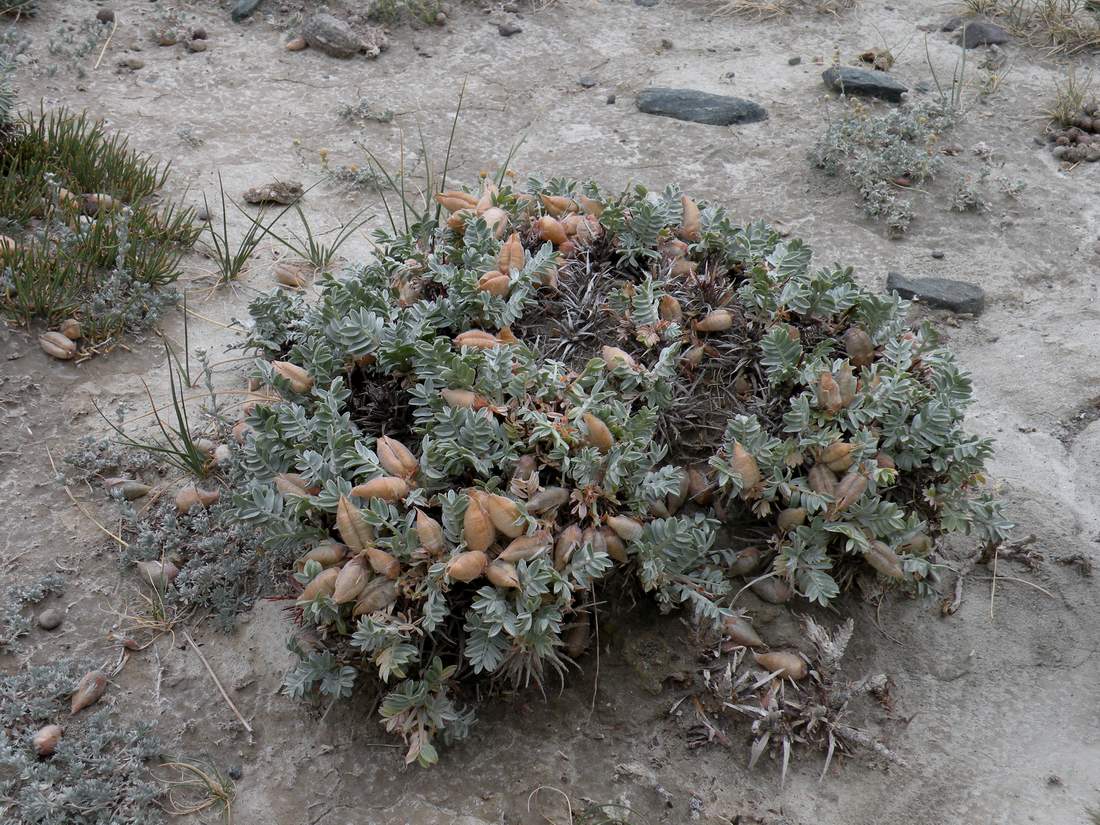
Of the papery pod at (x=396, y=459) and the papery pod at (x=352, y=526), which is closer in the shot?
the papery pod at (x=352, y=526)

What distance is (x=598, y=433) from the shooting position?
94.4 inches

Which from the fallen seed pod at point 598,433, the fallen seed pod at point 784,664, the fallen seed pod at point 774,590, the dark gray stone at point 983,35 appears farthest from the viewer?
the dark gray stone at point 983,35

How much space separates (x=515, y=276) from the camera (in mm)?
2797

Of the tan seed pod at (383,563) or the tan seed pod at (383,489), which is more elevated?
the tan seed pod at (383,489)

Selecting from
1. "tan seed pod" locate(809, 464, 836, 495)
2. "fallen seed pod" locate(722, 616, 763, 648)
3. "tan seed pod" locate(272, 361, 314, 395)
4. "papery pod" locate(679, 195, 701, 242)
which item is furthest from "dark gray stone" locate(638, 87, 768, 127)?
"fallen seed pod" locate(722, 616, 763, 648)

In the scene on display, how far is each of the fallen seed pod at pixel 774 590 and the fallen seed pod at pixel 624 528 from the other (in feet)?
1.44

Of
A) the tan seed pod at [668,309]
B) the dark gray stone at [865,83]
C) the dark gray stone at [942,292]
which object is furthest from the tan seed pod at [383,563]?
the dark gray stone at [865,83]

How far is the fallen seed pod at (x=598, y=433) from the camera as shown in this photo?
7.86 feet

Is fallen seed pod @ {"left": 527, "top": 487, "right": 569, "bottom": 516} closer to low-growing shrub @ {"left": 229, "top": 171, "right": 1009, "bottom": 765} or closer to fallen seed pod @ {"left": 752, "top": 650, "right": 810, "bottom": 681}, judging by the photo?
low-growing shrub @ {"left": 229, "top": 171, "right": 1009, "bottom": 765}

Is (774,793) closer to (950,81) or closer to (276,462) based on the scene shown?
(276,462)

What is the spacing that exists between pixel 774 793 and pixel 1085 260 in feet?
10.8

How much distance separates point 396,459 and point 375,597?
36cm

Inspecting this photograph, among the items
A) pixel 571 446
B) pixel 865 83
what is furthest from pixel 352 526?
pixel 865 83

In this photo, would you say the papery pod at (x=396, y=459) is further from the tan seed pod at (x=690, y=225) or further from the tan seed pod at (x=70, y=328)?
the tan seed pod at (x=70, y=328)
